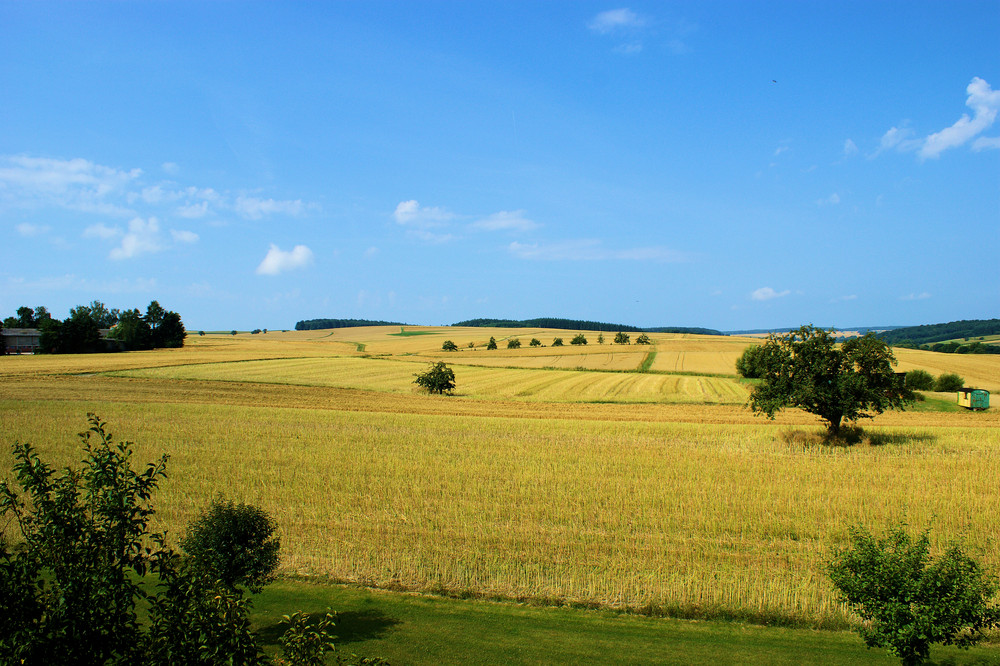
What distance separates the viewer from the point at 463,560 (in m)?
15.4

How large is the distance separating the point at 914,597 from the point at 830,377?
23391mm

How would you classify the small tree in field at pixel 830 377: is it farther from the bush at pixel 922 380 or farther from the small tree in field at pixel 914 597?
the bush at pixel 922 380

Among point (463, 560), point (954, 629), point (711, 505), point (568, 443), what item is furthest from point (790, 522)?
point (568, 443)

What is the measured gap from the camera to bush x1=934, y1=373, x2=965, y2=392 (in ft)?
190

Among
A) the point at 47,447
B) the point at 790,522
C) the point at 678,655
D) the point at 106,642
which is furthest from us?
the point at 47,447

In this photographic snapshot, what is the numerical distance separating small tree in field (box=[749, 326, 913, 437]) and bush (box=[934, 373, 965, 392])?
122 feet

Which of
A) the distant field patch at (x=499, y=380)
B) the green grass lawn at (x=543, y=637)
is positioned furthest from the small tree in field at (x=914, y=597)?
the distant field patch at (x=499, y=380)

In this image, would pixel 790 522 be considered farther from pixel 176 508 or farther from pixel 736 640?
pixel 176 508

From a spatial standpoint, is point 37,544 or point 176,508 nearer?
point 37,544

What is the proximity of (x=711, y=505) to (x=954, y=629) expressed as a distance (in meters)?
10.7

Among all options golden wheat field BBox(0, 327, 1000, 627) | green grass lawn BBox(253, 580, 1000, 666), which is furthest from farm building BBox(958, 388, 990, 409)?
green grass lawn BBox(253, 580, 1000, 666)

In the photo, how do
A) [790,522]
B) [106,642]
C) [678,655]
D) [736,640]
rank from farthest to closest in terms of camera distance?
[790,522] → [736,640] → [678,655] → [106,642]

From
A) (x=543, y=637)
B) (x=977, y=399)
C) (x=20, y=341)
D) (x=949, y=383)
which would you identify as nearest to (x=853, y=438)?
(x=977, y=399)

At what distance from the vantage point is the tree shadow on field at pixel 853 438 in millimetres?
29688
